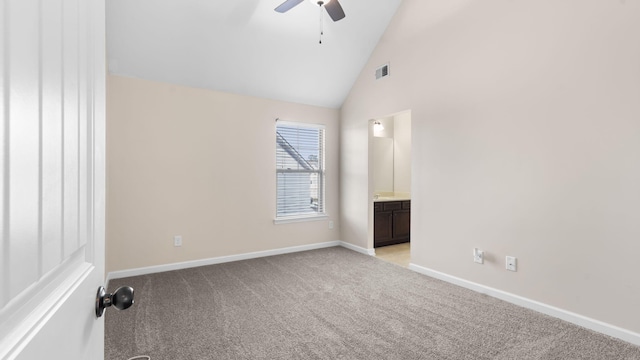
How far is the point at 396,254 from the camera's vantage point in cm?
501

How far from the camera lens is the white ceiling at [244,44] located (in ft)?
11.1

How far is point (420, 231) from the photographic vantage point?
3996 mm

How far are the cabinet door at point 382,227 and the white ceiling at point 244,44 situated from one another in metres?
2.30

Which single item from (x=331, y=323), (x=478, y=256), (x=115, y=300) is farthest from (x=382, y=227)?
(x=115, y=300)

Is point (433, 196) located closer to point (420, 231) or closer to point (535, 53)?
point (420, 231)

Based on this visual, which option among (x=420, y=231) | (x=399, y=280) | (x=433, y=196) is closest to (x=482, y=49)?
(x=433, y=196)

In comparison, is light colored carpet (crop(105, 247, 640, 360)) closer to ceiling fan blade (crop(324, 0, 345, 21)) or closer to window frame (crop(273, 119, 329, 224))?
window frame (crop(273, 119, 329, 224))

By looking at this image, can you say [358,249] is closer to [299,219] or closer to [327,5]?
[299,219]

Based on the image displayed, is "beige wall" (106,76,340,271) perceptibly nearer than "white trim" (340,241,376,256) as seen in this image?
Yes

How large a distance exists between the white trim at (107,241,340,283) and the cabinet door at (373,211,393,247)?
0.69m


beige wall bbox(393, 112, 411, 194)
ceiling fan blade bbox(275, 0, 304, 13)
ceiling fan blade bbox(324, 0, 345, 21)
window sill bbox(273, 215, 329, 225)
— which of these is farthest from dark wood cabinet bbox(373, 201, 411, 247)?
ceiling fan blade bbox(275, 0, 304, 13)

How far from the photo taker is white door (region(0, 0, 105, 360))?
1.06ft

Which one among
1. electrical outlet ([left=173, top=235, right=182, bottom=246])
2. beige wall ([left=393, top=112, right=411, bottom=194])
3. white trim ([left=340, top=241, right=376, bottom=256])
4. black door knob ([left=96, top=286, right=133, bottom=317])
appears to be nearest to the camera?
black door knob ([left=96, top=286, right=133, bottom=317])

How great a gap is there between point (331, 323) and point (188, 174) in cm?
274
